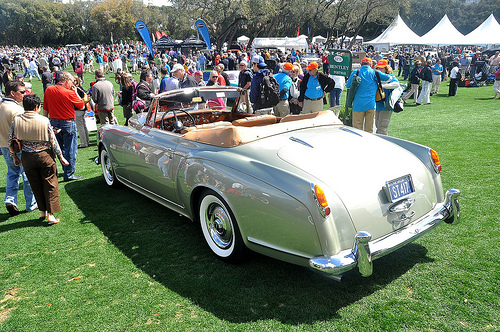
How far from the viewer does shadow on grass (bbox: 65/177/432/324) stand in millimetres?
2984

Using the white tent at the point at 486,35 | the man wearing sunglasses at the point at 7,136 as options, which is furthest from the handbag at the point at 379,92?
the white tent at the point at 486,35

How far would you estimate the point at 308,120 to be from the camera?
4250mm

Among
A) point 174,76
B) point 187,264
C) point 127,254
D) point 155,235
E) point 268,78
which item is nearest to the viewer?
point 187,264

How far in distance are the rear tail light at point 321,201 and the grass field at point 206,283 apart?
797 millimetres

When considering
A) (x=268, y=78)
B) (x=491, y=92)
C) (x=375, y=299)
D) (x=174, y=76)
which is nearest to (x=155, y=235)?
(x=375, y=299)

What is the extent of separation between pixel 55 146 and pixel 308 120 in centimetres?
332

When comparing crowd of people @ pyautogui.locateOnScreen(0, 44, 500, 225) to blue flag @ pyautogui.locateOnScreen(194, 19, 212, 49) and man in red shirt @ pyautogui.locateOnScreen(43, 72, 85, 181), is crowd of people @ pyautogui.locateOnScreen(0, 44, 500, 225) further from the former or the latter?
blue flag @ pyautogui.locateOnScreen(194, 19, 212, 49)

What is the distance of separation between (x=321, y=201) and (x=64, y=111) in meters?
5.37

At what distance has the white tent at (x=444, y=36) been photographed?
30.8 metres

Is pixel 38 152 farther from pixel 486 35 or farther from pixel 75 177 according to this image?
pixel 486 35

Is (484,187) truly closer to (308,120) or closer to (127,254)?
(308,120)

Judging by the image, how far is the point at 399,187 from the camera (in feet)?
10.4

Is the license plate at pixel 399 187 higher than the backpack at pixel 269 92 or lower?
lower

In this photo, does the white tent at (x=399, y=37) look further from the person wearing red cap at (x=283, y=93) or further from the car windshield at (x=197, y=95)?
the car windshield at (x=197, y=95)
